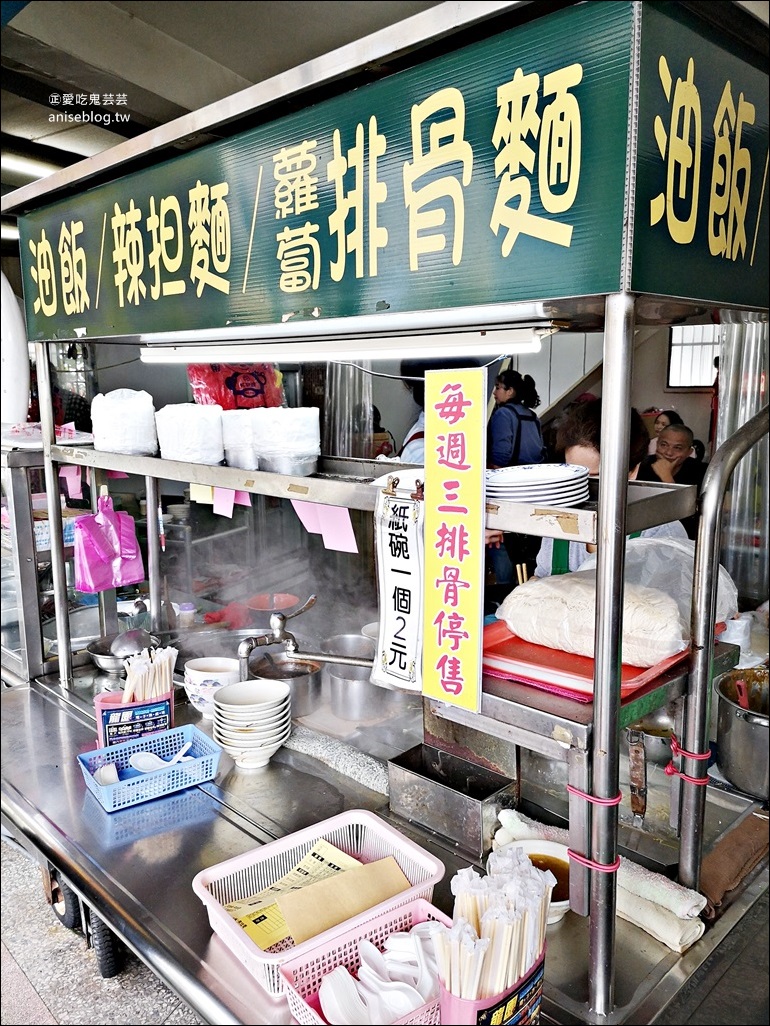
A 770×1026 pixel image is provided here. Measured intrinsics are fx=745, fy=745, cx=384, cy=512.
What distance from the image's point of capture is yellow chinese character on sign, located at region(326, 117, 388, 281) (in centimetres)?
144

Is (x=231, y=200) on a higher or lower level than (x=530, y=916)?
higher

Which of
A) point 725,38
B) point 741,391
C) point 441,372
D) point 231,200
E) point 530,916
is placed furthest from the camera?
point 741,391

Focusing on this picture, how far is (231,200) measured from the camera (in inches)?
70.5

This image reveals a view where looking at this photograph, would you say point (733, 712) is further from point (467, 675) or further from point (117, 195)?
point (117, 195)

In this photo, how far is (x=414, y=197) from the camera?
137 cm

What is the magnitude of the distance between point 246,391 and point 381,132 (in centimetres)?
155

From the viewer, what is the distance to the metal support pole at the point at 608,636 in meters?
1.16

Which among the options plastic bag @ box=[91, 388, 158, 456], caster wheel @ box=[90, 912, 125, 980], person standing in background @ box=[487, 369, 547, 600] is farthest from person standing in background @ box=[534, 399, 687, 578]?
caster wheel @ box=[90, 912, 125, 980]

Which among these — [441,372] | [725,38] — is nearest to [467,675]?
[441,372]

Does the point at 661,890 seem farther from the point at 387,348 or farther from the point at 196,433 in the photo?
the point at 196,433

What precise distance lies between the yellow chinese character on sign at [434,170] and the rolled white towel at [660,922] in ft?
4.34

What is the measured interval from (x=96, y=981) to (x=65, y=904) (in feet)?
0.81

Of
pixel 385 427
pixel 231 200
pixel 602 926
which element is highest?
pixel 231 200

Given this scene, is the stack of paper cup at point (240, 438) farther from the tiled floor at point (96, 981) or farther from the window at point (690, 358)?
the window at point (690, 358)
